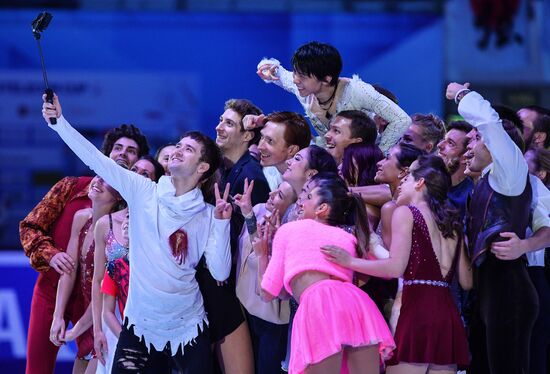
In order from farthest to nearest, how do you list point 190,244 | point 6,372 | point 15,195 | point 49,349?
point 15,195 < point 6,372 < point 49,349 < point 190,244

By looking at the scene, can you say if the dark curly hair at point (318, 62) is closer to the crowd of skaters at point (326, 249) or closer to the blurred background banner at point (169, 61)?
the crowd of skaters at point (326, 249)

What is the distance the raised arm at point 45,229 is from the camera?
18.2ft

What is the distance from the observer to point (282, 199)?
477 centimetres

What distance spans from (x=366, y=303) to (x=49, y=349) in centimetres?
225

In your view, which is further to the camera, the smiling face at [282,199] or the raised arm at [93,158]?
the smiling face at [282,199]

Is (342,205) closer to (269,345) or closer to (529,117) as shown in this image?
(269,345)

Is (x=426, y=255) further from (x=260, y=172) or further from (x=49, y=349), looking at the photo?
(x=49, y=349)

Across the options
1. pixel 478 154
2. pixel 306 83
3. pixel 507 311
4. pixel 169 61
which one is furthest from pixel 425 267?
pixel 169 61

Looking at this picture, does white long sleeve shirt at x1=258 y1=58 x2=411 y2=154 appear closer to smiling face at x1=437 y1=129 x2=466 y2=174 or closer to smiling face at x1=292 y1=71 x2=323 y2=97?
smiling face at x1=292 y1=71 x2=323 y2=97

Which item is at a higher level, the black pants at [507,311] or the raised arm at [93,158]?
the raised arm at [93,158]

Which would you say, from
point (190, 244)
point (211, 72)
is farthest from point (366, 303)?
point (211, 72)

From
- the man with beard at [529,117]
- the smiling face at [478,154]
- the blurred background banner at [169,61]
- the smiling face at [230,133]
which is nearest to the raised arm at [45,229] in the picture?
the smiling face at [230,133]

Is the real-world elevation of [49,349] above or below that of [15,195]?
below

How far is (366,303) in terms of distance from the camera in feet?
13.6
